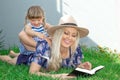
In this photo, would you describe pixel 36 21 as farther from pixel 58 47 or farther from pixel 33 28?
pixel 58 47

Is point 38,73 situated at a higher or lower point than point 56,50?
lower

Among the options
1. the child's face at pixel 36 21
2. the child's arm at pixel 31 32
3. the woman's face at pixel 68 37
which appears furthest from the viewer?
the child's face at pixel 36 21

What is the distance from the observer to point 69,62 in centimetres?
588

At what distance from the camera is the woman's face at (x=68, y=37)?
5309mm

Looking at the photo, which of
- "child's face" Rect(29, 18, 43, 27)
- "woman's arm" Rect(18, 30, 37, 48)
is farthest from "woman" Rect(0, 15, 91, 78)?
"child's face" Rect(29, 18, 43, 27)

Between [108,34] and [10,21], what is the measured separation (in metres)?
1.97

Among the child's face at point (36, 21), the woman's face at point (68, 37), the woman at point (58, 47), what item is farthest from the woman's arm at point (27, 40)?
the woman's face at point (68, 37)

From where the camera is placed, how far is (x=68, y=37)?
5293mm

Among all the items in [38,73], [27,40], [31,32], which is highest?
[31,32]

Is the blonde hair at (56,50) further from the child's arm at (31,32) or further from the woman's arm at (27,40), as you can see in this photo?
the woman's arm at (27,40)

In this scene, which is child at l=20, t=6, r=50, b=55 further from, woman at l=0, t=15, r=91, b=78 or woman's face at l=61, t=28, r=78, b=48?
woman's face at l=61, t=28, r=78, b=48

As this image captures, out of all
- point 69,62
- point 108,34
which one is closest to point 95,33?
point 108,34

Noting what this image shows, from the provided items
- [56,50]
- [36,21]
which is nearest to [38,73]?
[56,50]

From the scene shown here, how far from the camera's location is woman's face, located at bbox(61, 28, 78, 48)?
5.31m
